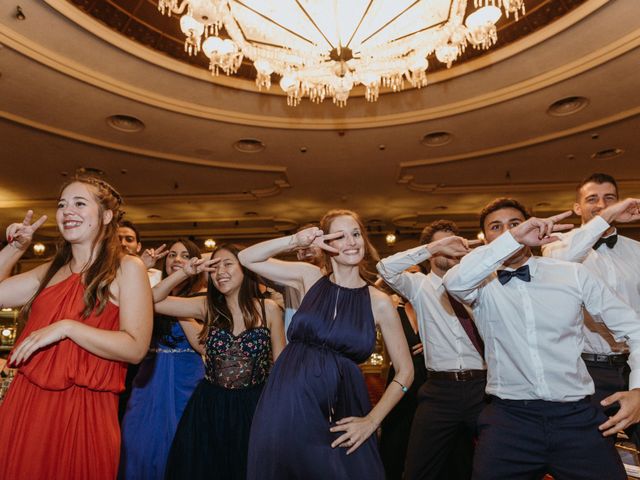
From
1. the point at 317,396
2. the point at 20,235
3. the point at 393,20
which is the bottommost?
the point at 317,396

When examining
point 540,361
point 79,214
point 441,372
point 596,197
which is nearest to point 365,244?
point 540,361

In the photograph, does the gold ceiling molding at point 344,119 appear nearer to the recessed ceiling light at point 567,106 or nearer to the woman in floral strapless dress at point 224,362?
the recessed ceiling light at point 567,106

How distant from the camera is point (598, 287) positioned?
6.27 feet

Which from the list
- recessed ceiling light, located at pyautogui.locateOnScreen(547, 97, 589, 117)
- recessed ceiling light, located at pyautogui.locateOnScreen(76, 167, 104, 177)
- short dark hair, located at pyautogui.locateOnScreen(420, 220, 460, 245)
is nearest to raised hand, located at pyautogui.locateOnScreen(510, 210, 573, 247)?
short dark hair, located at pyautogui.locateOnScreen(420, 220, 460, 245)

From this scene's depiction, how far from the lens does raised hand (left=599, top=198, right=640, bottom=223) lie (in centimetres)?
222

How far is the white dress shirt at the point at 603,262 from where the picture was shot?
2455mm

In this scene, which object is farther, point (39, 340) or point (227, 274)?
point (227, 274)

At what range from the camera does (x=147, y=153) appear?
23.5 feet

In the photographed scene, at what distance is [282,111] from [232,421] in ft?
15.5

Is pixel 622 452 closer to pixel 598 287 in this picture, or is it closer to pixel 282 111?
pixel 598 287

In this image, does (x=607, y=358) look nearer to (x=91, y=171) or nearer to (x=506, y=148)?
(x=506, y=148)

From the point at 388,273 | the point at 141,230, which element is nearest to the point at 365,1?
the point at 388,273

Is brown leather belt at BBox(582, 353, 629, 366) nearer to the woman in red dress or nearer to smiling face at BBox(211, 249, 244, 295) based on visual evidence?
smiling face at BBox(211, 249, 244, 295)

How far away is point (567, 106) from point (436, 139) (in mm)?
1798
